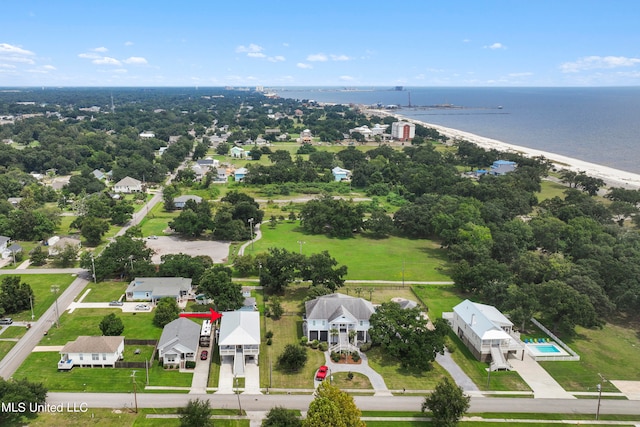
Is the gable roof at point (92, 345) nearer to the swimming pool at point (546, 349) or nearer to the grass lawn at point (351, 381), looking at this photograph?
the grass lawn at point (351, 381)

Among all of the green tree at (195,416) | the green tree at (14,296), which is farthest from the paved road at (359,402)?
the green tree at (14,296)

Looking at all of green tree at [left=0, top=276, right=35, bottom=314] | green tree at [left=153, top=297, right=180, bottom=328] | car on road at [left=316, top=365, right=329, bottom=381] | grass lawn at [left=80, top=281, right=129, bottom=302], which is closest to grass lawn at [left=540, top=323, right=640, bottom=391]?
car on road at [left=316, top=365, right=329, bottom=381]

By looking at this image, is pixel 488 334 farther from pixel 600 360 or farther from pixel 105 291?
pixel 105 291

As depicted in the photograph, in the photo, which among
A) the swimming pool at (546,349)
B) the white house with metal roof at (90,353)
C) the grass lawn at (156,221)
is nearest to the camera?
the white house with metal roof at (90,353)

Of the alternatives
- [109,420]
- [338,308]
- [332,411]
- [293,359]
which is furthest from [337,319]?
[109,420]

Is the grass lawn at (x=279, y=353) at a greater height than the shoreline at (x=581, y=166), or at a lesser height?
lesser

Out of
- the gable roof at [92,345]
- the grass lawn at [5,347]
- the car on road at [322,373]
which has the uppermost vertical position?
the gable roof at [92,345]
